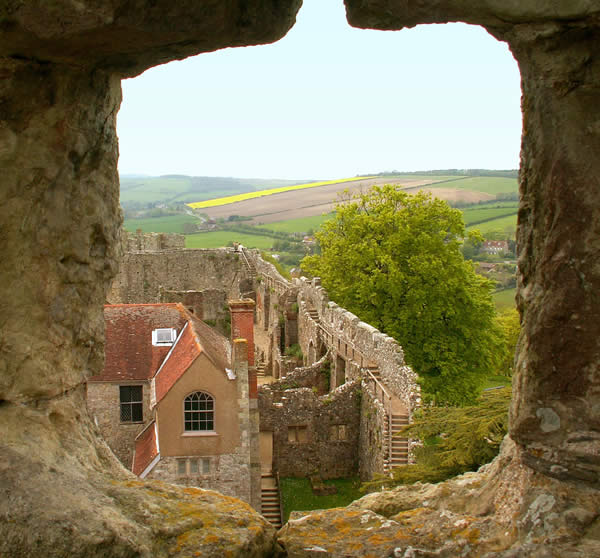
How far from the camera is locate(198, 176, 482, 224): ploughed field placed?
104m

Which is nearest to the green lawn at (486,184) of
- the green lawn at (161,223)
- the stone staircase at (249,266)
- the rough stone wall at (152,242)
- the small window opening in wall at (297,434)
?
the green lawn at (161,223)

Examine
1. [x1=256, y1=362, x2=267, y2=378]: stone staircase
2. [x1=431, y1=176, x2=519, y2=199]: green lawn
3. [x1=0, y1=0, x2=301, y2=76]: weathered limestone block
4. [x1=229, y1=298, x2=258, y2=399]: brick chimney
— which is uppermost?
[x1=431, y1=176, x2=519, y2=199]: green lawn

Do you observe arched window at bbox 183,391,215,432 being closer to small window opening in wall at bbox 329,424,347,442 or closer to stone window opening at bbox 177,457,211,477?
stone window opening at bbox 177,457,211,477

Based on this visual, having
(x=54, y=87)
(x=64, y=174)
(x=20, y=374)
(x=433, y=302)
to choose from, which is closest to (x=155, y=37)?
(x=54, y=87)

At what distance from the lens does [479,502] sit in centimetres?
538

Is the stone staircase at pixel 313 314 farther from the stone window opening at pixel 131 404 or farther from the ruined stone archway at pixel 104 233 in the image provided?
the ruined stone archway at pixel 104 233

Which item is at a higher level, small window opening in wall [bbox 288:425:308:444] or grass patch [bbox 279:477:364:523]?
small window opening in wall [bbox 288:425:308:444]

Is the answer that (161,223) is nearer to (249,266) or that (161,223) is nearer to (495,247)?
(495,247)

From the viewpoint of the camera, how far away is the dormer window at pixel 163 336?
866 inches

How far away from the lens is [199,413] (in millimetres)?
17656

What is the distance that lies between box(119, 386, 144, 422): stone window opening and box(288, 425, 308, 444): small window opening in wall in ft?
15.3

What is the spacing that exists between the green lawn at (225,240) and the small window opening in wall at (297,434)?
6639 cm

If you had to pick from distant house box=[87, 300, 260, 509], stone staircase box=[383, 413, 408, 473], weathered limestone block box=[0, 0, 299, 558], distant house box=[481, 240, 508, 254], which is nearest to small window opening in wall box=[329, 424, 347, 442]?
stone staircase box=[383, 413, 408, 473]

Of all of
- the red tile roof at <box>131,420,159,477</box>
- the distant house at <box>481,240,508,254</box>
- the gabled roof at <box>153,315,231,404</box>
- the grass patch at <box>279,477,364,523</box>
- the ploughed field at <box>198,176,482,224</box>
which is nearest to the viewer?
the red tile roof at <box>131,420,159,477</box>
